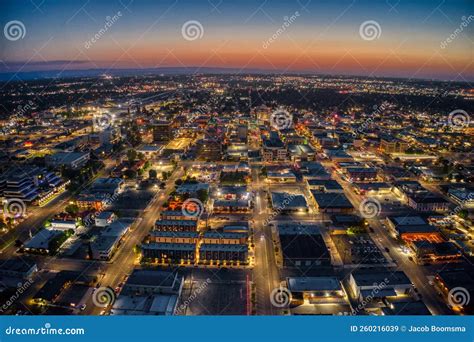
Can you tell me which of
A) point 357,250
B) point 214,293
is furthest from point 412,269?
point 214,293

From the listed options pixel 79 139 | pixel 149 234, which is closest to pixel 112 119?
pixel 79 139

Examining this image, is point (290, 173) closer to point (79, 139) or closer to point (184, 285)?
point (184, 285)

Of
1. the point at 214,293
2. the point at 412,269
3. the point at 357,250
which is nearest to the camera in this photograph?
the point at 214,293

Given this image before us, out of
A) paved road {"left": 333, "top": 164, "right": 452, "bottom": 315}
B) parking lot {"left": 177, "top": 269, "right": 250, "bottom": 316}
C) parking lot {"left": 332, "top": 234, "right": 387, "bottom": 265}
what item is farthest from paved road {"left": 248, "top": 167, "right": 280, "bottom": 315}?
paved road {"left": 333, "top": 164, "right": 452, "bottom": 315}

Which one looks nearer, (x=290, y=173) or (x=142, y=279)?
(x=142, y=279)

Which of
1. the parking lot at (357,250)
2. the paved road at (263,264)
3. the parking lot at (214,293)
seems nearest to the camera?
the parking lot at (214,293)

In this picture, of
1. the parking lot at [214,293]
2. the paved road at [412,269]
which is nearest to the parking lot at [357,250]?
the paved road at [412,269]

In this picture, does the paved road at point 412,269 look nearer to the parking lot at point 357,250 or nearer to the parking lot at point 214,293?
the parking lot at point 357,250

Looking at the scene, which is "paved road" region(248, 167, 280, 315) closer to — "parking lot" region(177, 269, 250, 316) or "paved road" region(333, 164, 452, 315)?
"parking lot" region(177, 269, 250, 316)

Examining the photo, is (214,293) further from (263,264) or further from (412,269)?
(412,269)

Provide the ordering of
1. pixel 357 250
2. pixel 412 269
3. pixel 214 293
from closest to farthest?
1. pixel 214 293
2. pixel 412 269
3. pixel 357 250

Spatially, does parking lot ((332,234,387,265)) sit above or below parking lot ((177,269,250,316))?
above
